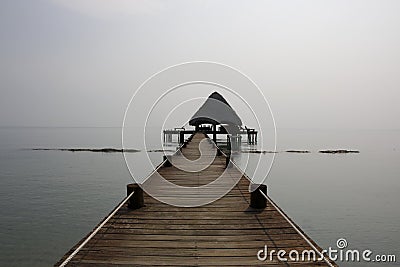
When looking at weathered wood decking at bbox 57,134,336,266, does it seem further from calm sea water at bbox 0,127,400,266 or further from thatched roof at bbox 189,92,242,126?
thatched roof at bbox 189,92,242,126

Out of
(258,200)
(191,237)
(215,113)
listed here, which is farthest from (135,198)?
(215,113)

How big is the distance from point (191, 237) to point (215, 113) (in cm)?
3317

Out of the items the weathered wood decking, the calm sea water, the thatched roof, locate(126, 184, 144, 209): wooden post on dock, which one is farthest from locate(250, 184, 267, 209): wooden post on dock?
the thatched roof

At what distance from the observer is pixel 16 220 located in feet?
50.0

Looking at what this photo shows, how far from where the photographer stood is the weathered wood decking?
420 centimetres

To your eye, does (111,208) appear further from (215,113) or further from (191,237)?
(215,113)

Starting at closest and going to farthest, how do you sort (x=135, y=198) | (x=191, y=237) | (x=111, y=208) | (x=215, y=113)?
(x=191, y=237) → (x=135, y=198) → (x=111, y=208) → (x=215, y=113)

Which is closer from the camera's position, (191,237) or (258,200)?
(191,237)

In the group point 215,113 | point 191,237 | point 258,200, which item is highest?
point 215,113

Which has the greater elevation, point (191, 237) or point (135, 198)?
point (135, 198)

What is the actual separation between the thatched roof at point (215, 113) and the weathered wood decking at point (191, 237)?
2978 cm

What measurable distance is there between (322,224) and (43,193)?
15.6 metres

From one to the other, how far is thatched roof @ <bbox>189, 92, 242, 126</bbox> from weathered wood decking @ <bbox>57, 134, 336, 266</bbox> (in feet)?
97.7

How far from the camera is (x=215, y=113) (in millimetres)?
37938
